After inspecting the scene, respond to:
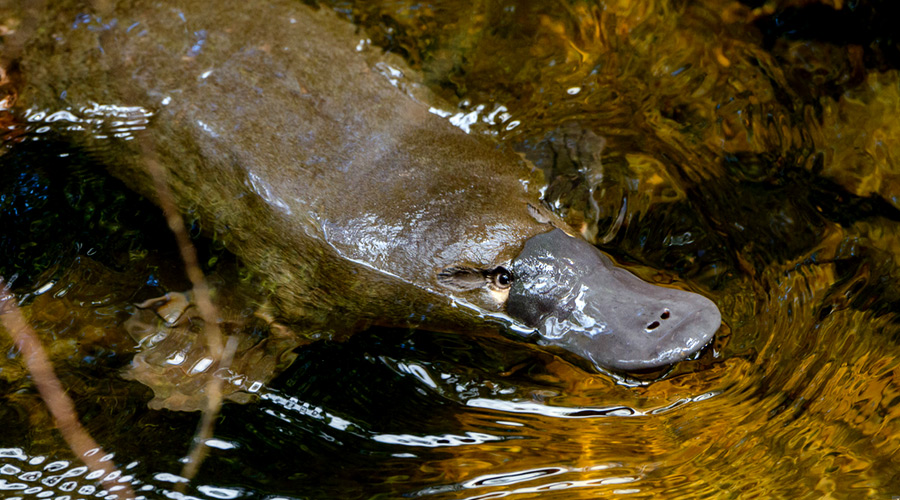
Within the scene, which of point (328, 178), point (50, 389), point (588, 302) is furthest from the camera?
point (328, 178)

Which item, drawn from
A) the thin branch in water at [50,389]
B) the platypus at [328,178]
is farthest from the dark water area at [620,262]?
the platypus at [328,178]

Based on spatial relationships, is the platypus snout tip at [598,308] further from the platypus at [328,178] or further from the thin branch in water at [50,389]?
the thin branch in water at [50,389]

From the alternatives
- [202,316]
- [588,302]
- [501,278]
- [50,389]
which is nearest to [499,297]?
[501,278]

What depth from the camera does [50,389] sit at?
270 centimetres

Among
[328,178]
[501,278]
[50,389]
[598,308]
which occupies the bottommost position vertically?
[50,389]

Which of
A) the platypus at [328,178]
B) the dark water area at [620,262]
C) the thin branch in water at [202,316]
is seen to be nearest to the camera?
the dark water area at [620,262]

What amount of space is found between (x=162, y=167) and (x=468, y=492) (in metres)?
1.84

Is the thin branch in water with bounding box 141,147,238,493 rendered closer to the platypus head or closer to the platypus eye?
the platypus head

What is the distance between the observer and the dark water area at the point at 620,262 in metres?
2.42

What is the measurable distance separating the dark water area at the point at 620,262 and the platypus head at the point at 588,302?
10cm

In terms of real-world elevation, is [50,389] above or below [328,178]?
below

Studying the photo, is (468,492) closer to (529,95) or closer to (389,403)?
(389,403)

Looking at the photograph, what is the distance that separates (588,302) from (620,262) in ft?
1.10

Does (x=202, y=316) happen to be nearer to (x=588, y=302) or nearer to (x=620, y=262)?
(x=588, y=302)
